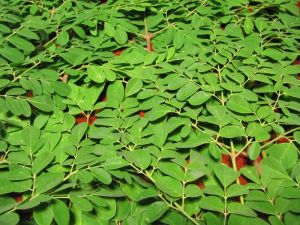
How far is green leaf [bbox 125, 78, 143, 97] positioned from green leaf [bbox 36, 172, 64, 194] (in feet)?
1.16

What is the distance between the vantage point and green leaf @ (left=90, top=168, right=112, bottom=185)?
0.74 metres

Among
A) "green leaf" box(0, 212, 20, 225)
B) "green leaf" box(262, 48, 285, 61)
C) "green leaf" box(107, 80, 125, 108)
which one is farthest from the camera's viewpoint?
"green leaf" box(262, 48, 285, 61)

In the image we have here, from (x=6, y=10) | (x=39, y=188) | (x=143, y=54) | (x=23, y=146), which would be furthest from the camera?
(x=6, y=10)

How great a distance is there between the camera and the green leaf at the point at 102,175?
0.74m

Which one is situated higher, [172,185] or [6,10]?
[6,10]

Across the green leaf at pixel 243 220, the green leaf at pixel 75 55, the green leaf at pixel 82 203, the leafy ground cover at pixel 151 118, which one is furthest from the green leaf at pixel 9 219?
the green leaf at pixel 75 55

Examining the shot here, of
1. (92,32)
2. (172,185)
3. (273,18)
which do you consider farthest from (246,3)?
(172,185)

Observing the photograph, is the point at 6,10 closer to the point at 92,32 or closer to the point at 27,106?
the point at 92,32

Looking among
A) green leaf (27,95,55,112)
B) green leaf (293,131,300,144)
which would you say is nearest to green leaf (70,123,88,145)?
green leaf (27,95,55,112)

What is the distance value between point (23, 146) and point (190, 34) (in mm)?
734

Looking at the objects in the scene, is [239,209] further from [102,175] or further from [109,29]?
[109,29]

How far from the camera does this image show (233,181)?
0.78 m

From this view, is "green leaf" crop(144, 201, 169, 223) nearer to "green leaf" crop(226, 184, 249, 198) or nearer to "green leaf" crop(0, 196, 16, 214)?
"green leaf" crop(226, 184, 249, 198)

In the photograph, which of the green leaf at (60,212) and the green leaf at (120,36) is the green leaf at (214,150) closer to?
the green leaf at (60,212)
